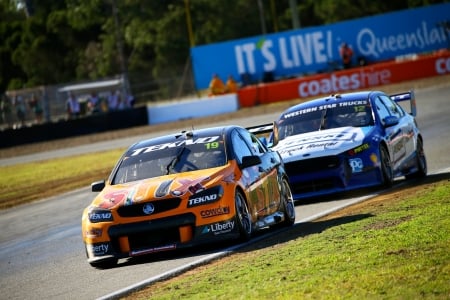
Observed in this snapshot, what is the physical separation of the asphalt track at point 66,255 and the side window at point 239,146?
1.16m

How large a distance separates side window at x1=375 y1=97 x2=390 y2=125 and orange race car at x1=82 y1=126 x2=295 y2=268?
4309 mm

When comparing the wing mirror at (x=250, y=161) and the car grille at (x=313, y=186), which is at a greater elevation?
the wing mirror at (x=250, y=161)

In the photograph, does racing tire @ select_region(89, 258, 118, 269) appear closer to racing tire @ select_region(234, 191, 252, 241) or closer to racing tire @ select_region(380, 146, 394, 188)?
racing tire @ select_region(234, 191, 252, 241)

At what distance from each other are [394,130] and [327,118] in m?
1.04

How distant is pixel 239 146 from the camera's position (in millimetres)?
12602

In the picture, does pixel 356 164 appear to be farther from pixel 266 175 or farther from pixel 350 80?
pixel 350 80

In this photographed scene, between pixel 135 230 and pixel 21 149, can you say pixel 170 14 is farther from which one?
Result: pixel 135 230

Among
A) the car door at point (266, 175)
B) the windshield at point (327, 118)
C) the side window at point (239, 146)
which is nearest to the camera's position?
the side window at point (239, 146)

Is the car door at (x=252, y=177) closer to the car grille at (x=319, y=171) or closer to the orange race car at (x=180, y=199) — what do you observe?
the orange race car at (x=180, y=199)

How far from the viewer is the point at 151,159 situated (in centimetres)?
1235

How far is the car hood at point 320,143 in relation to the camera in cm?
1552

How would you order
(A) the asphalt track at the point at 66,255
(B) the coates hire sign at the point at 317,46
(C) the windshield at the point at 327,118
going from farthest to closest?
(B) the coates hire sign at the point at 317,46 < (C) the windshield at the point at 327,118 < (A) the asphalt track at the point at 66,255

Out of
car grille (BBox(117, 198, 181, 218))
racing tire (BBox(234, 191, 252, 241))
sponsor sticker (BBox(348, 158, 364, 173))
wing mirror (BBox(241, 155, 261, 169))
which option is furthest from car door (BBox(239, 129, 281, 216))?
sponsor sticker (BBox(348, 158, 364, 173))

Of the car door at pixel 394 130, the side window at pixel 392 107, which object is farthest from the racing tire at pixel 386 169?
the side window at pixel 392 107
